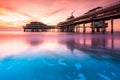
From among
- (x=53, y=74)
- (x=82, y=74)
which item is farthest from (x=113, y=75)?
(x=53, y=74)

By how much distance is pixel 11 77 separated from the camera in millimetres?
4324

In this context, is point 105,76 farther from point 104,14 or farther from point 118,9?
point 104,14

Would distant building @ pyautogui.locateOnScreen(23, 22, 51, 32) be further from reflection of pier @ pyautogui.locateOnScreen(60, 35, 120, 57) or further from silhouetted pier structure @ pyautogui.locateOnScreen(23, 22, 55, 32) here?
reflection of pier @ pyautogui.locateOnScreen(60, 35, 120, 57)

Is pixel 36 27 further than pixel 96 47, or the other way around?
pixel 36 27

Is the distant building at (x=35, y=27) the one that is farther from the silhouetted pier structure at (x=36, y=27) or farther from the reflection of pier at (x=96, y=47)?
the reflection of pier at (x=96, y=47)

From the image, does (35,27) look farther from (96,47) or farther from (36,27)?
(96,47)

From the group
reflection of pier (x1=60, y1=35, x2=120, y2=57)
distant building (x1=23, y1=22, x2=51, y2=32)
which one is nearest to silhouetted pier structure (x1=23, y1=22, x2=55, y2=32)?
distant building (x1=23, y1=22, x2=51, y2=32)

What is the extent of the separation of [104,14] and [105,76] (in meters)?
64.6

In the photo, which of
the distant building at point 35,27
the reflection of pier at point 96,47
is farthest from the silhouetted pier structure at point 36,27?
the reflection of pier at point 96,47

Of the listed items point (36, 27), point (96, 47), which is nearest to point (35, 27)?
point (36, 27)

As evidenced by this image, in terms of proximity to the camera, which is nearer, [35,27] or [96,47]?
[96,47]

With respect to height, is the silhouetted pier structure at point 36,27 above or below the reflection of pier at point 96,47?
above

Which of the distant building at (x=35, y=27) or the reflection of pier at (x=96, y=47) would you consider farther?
the distant building at (x=35, y=27)

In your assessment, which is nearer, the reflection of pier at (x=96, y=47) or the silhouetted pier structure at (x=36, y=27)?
the reflection of pier at (x=96, y=47)
